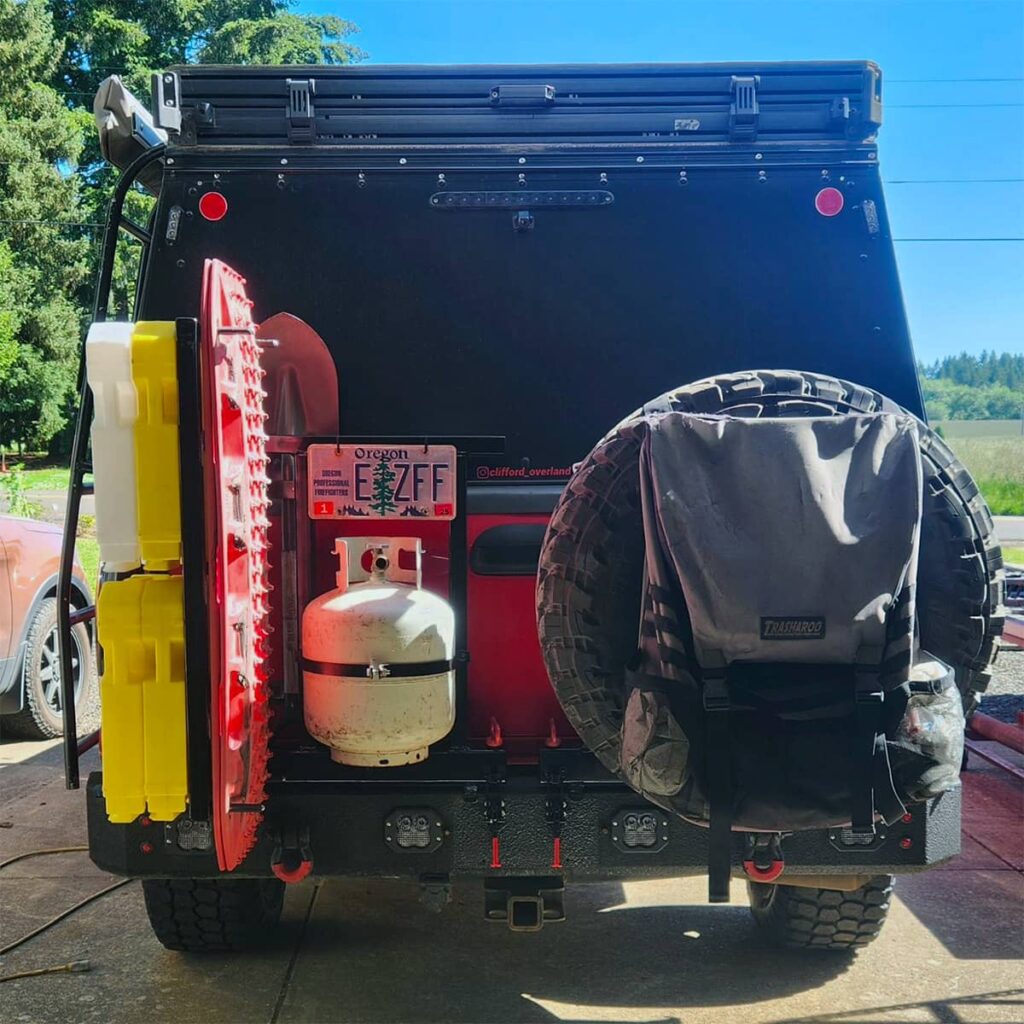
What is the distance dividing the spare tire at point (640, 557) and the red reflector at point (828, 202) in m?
1.19

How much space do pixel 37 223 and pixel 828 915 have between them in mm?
33889

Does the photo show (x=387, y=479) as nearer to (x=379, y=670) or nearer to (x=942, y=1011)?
(x=379, y=670)

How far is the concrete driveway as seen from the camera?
10.6 feet

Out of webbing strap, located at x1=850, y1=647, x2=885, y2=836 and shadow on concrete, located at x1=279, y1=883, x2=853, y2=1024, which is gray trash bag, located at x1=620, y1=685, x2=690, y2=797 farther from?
shadow on concrete, located at x1=279, y1=883, x2=853, y2=1024

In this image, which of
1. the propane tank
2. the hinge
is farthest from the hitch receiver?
the hinge

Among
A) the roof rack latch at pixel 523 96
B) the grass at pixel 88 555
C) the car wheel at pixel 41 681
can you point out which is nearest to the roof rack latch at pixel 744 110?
the roof rack latch at pixel 523 96

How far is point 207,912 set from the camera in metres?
3.37

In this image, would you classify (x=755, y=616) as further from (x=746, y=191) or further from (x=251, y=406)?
(x=746, y=191)

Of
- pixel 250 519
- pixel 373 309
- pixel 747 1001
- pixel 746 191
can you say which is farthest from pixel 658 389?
pixel 747 1001

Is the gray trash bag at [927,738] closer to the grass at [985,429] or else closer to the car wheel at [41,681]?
the car wheel at [41,681]

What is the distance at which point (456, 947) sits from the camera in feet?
12.1

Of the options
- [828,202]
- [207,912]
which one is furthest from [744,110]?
[207,912]

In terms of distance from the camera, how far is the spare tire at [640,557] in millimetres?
2459

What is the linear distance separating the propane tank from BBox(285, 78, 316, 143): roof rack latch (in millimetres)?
1621
